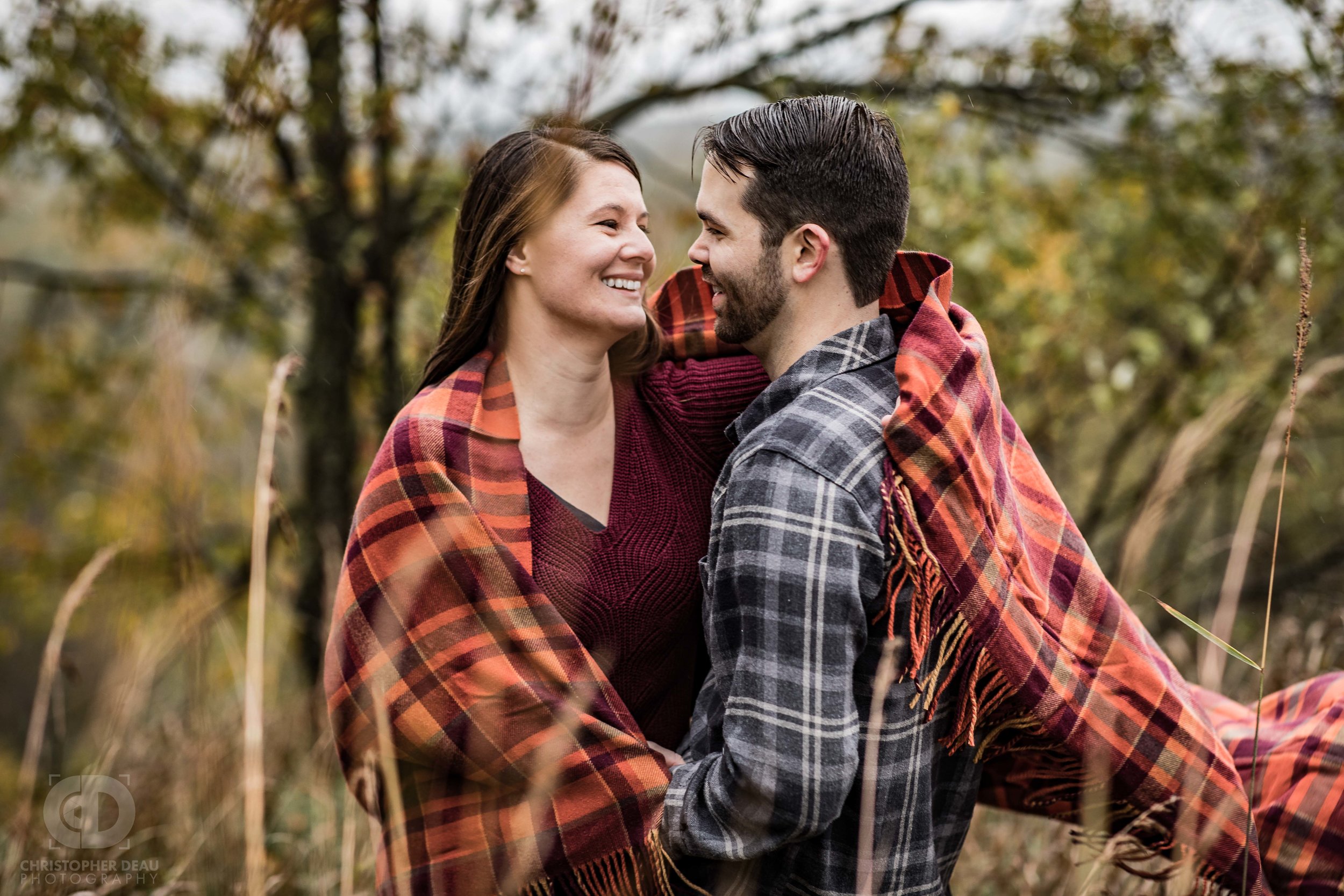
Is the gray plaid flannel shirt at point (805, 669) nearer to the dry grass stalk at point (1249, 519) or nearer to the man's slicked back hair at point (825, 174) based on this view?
the man's slicked back hair at point (825, 174)

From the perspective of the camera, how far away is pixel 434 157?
429 cm

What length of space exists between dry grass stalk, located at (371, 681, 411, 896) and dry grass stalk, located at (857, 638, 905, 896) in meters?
0.57

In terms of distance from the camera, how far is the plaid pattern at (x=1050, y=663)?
1.45 meters

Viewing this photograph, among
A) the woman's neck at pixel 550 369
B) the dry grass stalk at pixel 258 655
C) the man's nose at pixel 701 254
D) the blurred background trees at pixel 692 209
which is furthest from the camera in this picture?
the blurred background trees at pixel 692 209

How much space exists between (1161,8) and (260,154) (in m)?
3.49

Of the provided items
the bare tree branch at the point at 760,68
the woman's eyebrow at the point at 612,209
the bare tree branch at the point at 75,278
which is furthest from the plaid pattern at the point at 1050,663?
the bare tree branch at the point at 75,278

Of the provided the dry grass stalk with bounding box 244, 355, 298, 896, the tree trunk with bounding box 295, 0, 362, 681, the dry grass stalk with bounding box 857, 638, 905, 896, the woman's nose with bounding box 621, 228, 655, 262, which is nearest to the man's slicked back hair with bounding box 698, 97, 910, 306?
the woman's nose with bounding box 621, 228, 655, 262

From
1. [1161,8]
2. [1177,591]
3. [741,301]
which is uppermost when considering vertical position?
[1161,8]

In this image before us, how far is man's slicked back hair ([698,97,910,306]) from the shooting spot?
1606 millimetres

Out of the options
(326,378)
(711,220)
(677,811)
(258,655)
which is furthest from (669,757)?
(326,378)

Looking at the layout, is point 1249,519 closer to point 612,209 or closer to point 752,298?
point 752,298

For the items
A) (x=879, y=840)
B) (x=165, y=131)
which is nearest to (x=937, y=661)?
(x=879, y=840)

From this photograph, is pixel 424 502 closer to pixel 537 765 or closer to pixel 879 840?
pixel 537 765

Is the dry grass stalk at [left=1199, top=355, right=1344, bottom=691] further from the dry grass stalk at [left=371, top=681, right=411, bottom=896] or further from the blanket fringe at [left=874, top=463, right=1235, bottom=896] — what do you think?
the dry grass stalk at [left=371, top=681, right=411, bottom=896]
